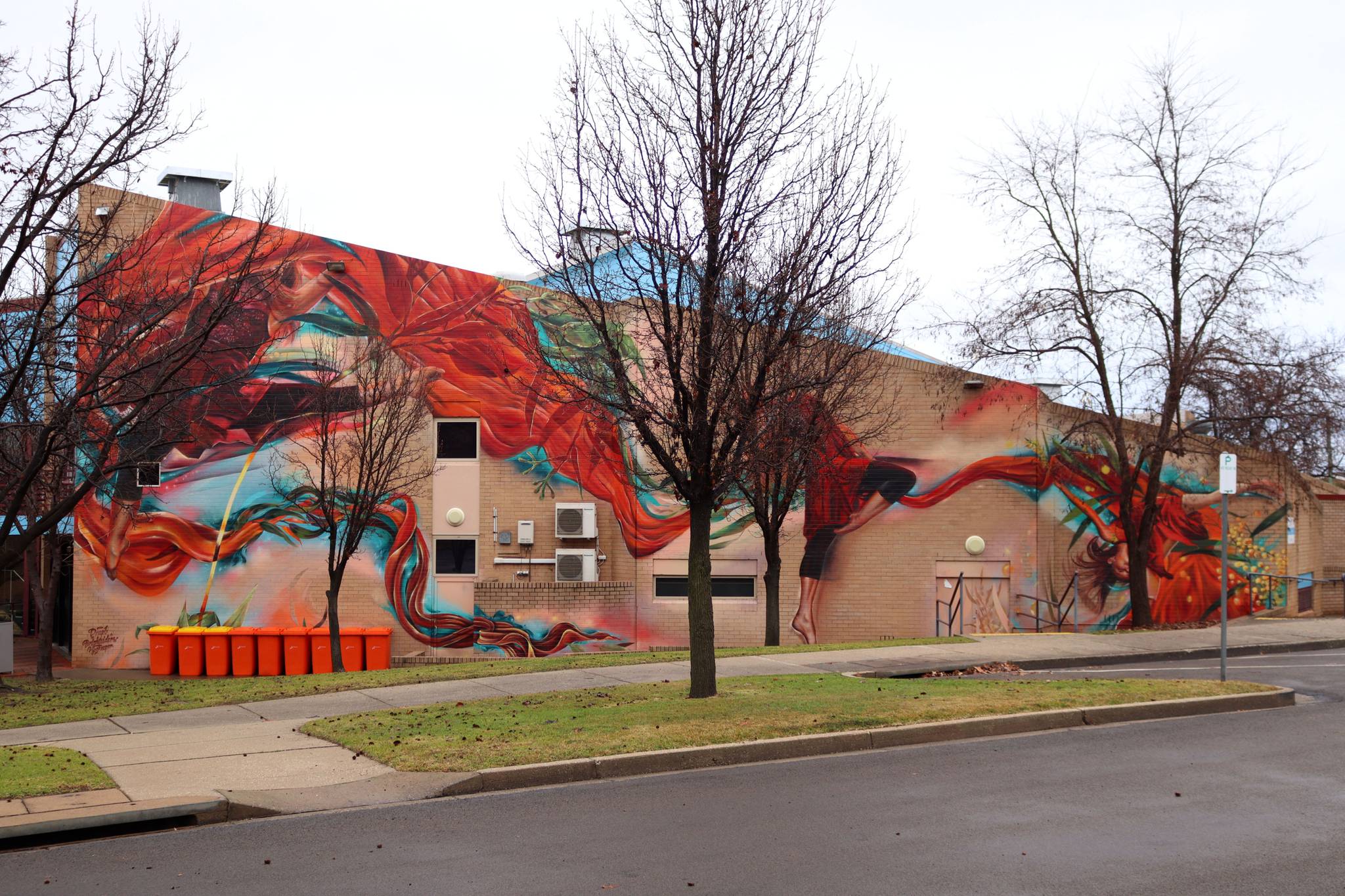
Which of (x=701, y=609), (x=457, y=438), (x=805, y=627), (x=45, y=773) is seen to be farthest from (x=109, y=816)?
(x=805, y=627)

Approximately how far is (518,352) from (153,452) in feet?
23.4

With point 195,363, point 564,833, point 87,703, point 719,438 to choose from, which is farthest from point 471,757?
point 195,363

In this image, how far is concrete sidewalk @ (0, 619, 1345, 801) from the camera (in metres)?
9.45

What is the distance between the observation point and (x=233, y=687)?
1559cm

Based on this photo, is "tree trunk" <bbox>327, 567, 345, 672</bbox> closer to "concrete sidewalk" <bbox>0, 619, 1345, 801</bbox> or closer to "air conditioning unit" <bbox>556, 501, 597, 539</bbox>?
"air conditioning unit" <bbox>556, 501, 597, 539</bbox>

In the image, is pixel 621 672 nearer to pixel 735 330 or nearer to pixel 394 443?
pixel 735 330

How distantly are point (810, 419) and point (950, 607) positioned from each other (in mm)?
9326

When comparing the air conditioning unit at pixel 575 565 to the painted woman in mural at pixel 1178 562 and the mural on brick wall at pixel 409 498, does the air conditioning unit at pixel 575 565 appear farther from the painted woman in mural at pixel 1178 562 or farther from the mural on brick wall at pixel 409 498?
the painted woman in mural at pixel 1178 562

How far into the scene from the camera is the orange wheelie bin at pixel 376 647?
2323cm

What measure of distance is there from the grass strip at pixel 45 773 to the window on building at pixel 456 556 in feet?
46.4

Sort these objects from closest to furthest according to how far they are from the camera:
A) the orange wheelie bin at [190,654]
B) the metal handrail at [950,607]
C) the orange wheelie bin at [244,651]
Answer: the orange wheelie bin at [190,654]
the orange wheelie bin at [244,651]
the metal handrail at [950,607]

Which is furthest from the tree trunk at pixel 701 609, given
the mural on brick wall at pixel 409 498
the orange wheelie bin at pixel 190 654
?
the orange wheelie bin at pixel 190 654

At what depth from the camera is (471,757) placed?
964 cm

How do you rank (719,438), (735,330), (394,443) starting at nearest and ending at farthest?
1. (735,330)
2. (719,438)
3. (394,443)
